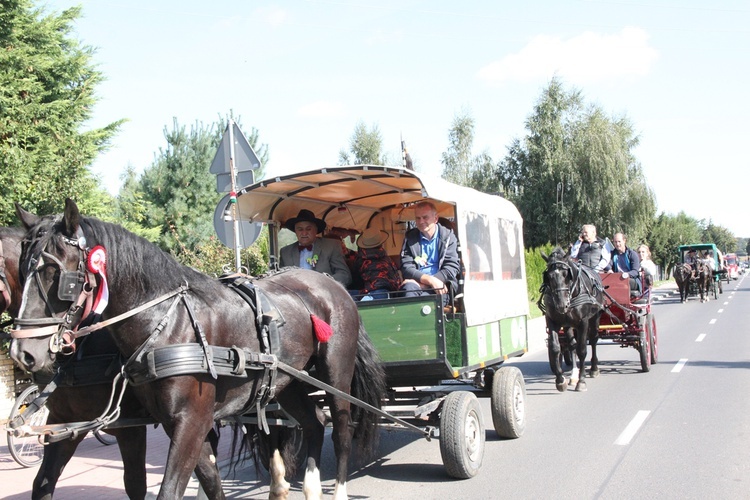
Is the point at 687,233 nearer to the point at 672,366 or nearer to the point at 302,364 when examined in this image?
the point at 672,366

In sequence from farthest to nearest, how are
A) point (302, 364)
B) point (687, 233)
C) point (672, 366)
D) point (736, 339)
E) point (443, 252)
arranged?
point (687, 233) → point (736, 339) → point (672, 366) → point (443, 252) → point (302, 364)

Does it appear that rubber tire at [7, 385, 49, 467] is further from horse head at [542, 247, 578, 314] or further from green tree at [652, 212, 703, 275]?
green tree at [652, 212, 703, 275]

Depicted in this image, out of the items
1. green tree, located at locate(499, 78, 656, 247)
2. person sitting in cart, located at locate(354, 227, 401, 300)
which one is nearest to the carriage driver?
person sitting in cart, located at locate(354, 227, 401, 300)

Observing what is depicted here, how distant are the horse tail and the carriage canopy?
945 millimetres

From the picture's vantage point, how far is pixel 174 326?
3.92 meters

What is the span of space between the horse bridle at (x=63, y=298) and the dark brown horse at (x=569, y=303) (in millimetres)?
7723

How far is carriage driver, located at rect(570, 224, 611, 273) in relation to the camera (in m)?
11.8

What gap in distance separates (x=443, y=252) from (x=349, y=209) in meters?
1.79

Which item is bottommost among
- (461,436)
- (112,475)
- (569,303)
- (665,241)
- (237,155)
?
(112,475)

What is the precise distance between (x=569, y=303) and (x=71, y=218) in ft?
26.2

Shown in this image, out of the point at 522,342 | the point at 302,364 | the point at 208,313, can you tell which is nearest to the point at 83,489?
the point at 302,364

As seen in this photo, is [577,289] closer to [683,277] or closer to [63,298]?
[63,298]

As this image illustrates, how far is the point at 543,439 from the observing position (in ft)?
24.5

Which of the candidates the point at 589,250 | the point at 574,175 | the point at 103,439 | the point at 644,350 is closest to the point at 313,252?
the point at 103,439
